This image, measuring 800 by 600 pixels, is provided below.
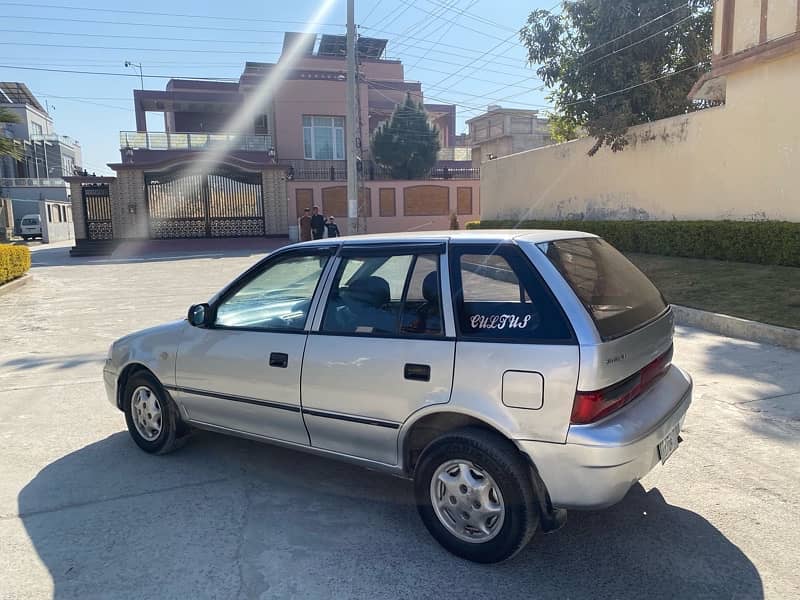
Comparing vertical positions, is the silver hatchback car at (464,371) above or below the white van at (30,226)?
below

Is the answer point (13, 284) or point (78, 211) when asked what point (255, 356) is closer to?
point (13, 284)

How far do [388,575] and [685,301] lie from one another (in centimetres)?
788

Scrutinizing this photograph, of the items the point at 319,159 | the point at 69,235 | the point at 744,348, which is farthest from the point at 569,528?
the point at 69,235

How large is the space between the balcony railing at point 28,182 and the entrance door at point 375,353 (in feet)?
170

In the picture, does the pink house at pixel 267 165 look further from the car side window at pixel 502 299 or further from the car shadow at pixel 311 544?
the car side window at pixel 502 299

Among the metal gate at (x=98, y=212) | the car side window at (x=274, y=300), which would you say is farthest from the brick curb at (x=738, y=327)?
the metal gate at (x=98, y=212)

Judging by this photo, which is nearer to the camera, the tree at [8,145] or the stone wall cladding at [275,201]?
the tree at [8,145]

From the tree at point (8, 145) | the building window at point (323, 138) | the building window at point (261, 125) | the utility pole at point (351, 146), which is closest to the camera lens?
the tree at point (8, 145)

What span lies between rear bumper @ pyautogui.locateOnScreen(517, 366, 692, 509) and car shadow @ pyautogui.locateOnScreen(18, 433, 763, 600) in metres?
0.44

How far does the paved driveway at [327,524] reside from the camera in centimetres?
283

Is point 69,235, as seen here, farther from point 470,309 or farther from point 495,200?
point 470,309

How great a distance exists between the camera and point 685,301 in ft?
30.3

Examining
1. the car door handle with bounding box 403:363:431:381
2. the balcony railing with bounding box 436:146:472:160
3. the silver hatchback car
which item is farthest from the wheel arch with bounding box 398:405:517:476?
the balcony railing with bounding box 436:146:472:160

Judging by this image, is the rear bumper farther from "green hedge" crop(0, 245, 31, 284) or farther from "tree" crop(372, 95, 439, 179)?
"tree" crop(372, 95, 439, 179)
